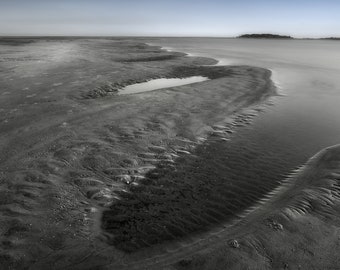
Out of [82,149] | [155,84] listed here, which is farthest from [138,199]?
[155,84]

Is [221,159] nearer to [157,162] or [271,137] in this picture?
[157,162]

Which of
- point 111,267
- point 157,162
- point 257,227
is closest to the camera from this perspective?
point 111,267

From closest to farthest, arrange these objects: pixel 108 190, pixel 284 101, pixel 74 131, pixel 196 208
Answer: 1. pixel 196 208
2. pixel 108 190
3. pixel 74 131
4. pixel 284 101

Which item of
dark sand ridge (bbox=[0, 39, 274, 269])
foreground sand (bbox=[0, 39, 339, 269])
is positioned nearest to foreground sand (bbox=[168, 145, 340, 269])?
foreground sand (bbox=[0, 39, 339, 269])

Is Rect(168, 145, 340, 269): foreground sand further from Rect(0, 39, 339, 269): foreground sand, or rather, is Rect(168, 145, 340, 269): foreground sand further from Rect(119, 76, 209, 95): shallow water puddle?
Rect(119, 76, 209, 95): shallow water puddle

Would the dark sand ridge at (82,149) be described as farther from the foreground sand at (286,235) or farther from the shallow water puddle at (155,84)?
the shallow water puddle at (155,84)

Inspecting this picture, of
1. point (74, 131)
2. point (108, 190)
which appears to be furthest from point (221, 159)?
point (74, 131)

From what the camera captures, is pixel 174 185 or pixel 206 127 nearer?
pixel 174 185
